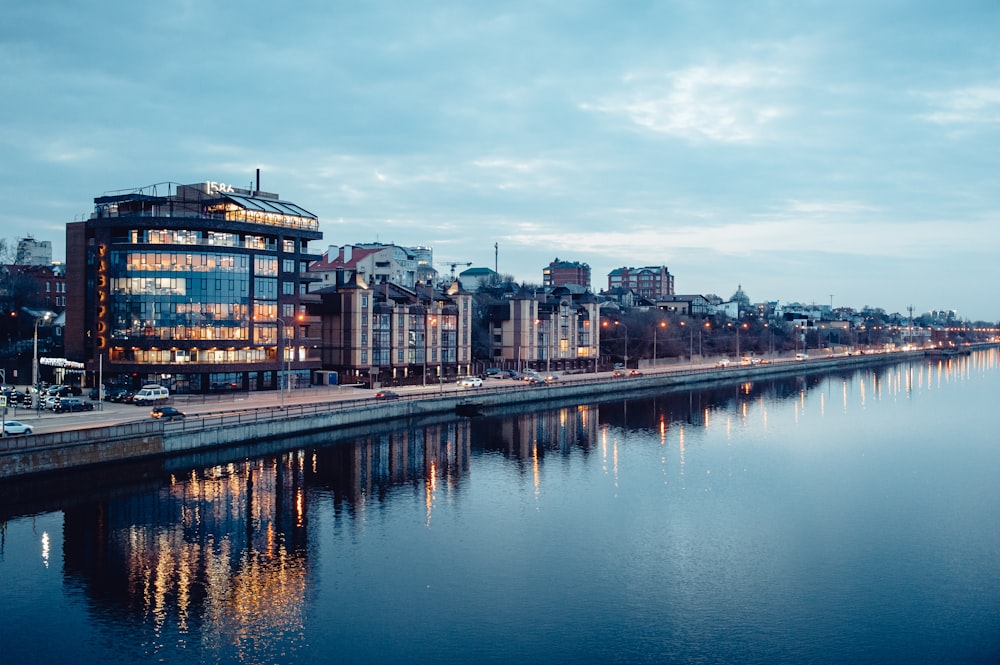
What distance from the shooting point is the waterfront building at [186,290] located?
7631 centimetres

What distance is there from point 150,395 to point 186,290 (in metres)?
12.7

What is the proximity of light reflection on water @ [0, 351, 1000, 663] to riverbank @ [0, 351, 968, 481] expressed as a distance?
382 centimetres

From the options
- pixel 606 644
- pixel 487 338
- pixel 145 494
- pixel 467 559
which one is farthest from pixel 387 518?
pixel 487 338

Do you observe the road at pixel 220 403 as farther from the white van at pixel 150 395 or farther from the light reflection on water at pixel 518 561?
the light reflection on water at pixel 518 561

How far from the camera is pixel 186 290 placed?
3039 inches

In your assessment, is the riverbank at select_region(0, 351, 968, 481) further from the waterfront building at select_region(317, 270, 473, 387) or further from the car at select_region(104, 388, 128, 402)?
the car at select_region(104, 388, 128, 402)

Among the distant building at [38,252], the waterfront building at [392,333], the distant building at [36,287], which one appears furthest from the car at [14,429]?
the distant building at [38,252]

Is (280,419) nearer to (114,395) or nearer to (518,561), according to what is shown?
(114,395)

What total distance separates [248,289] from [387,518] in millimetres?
44657

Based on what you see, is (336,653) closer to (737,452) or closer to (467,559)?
(467,559)

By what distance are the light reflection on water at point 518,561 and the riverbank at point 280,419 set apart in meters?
3.82

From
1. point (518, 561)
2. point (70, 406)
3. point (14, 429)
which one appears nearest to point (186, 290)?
point (70, 406)

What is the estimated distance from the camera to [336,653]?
26.6 m

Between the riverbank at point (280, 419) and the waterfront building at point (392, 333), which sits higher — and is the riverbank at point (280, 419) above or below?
below
